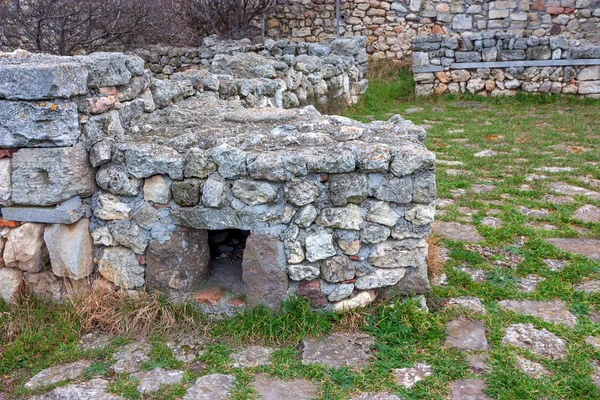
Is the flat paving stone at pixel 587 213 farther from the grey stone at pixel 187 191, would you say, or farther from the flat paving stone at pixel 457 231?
the grey stone at pixel 187 191

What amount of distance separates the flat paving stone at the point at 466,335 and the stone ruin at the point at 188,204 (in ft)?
1.02

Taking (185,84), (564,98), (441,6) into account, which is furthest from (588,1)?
(185,84)

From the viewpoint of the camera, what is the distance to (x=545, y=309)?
401 cm

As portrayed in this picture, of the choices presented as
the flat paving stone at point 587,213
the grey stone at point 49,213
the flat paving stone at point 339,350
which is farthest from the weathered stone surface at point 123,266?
the flat paving stone at point 587,213

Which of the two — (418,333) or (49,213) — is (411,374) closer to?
(418,333)

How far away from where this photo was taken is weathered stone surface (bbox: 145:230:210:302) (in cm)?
384

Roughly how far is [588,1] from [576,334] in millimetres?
13824

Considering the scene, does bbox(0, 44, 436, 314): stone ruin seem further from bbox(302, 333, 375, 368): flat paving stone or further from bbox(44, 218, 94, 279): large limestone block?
bbox(302, 333, 375, 368): flat paving stone

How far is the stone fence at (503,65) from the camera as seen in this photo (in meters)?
10.8

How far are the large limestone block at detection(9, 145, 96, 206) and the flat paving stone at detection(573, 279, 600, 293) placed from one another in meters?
3.45

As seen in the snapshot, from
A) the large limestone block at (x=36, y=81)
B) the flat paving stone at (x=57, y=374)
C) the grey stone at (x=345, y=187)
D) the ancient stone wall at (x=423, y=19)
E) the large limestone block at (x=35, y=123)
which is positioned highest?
the ancient stone wall at (x=423, y=19)

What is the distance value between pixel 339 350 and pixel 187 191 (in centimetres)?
131

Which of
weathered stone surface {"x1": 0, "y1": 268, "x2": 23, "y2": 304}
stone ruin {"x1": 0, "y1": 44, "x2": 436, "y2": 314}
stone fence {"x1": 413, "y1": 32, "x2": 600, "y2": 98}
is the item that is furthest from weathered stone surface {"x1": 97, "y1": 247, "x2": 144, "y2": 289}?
stone fence {"x1": 413, "y1": 32, "x2": 600, "y2": 98}

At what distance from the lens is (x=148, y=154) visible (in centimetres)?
372
